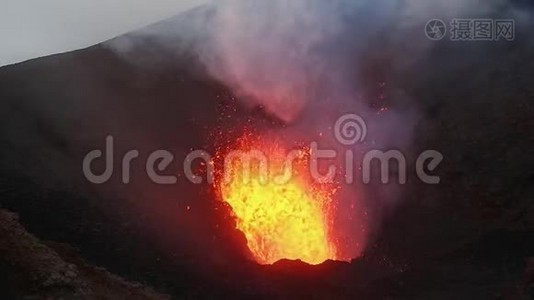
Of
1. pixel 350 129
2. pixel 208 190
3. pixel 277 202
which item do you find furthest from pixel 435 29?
pixel 208 190

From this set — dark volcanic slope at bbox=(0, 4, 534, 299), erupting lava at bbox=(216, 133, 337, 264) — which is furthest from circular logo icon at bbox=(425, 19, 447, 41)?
erupting lava at bbox=(216, 133, 337, 264)

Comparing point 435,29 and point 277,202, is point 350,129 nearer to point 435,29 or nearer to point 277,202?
point 277,202

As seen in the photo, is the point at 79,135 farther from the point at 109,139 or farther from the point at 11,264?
the point at 11,264

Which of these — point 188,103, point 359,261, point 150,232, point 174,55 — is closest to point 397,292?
point 359,261

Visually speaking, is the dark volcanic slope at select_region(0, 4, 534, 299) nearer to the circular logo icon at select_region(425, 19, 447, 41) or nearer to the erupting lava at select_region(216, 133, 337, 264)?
the circular logo icon at select_region(425, 19, 447, 41)

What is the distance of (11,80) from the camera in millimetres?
19297

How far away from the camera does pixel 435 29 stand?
67.9ft

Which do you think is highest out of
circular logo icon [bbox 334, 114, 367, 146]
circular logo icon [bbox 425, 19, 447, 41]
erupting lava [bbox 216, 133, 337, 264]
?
circular logo icon [bbox 425, 19, 447, 41]

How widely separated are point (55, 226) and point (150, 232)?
1996mm

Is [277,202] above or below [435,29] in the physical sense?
below

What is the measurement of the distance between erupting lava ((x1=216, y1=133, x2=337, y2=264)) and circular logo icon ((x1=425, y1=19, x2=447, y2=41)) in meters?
5.22

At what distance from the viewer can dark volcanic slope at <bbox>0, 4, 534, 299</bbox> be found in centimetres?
1424

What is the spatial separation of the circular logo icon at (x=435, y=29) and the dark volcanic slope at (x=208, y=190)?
0.46 metres

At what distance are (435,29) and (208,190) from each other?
8.44 m
